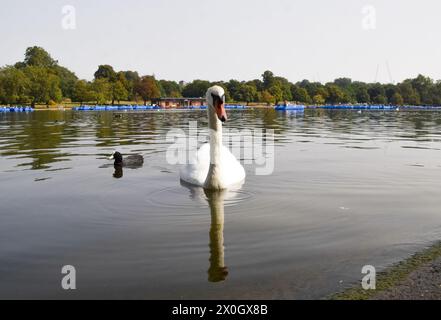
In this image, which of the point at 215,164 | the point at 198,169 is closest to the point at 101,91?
the point at 198,169

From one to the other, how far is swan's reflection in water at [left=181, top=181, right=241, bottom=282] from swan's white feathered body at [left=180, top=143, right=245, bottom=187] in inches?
9.2

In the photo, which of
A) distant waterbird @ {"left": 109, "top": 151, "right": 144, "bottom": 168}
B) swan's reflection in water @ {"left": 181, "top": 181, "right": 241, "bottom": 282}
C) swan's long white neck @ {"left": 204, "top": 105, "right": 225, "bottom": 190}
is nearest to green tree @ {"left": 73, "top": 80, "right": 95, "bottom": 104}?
distant waterbird @ {"left": 109, "top": 151, "right": 144, "bottom": 168}

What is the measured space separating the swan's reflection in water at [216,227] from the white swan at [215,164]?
228 mm

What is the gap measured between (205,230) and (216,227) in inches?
12.2

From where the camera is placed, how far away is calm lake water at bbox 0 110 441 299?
22.1ft

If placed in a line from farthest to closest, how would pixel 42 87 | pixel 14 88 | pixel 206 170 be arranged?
pixel 42 87 < pixel 14 88 < pixel 206 170

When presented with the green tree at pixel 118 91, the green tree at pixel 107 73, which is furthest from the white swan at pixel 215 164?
the green tree at pixel 107 73

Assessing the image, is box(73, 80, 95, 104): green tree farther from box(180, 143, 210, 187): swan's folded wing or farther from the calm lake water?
box(180, 143, 210, 187): swan's folded wing

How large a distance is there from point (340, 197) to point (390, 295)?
6.55 meters

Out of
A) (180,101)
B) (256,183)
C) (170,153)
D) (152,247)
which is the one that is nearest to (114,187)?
(256,183)

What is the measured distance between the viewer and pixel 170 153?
23000 mm

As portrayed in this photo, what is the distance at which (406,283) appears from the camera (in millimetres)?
6457

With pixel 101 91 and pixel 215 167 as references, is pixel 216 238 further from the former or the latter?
pixel 101 91
